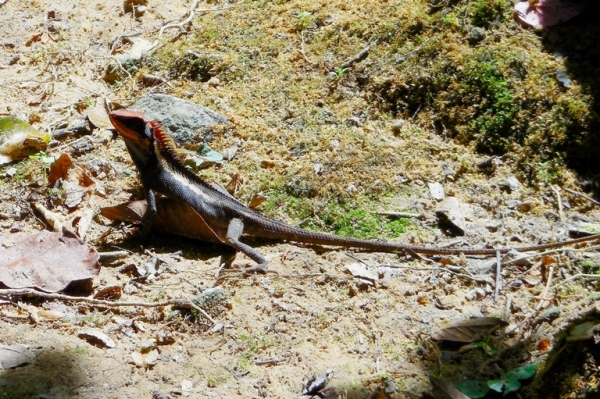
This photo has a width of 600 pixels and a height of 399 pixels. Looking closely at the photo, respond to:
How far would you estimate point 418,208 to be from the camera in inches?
169

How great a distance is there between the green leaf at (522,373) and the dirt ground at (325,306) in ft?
0.12

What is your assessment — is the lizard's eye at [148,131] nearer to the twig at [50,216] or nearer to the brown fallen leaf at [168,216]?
the brown fallen leaf at [168,216]

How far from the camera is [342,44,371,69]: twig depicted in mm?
5215

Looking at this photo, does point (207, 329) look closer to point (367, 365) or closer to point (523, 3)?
point (367, 365)

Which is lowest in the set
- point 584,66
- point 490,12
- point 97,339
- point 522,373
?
point 97,339

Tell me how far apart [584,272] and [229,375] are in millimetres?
2123

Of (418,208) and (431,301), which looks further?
(418,208)

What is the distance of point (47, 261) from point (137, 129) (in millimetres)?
1168

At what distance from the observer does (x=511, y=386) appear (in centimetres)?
296

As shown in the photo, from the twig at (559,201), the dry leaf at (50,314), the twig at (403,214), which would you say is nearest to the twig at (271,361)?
the dry leaf at (50,314)

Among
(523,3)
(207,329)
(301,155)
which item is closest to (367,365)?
(207,329)

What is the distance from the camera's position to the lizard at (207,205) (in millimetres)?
4000

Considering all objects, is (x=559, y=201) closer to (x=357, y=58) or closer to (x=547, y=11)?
(x=547, y=11)

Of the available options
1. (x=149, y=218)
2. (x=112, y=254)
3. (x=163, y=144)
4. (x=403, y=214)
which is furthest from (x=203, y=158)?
(x=403, y=214)
